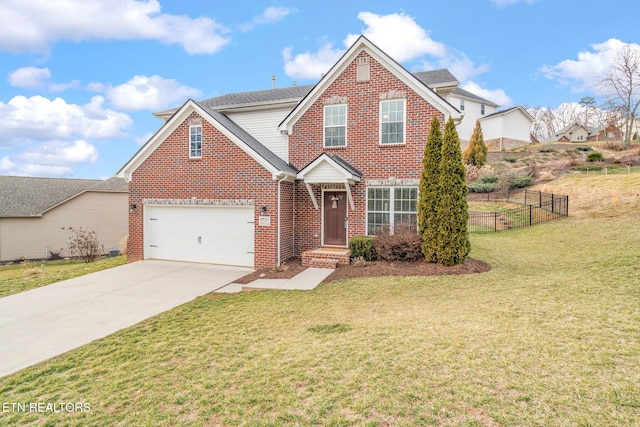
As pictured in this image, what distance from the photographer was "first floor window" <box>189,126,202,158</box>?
12.9 metres

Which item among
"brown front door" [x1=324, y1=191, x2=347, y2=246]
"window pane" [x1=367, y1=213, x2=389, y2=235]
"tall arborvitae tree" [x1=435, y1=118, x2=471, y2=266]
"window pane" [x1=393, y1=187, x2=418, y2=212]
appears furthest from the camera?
"brown front door" [x1=324, y1=191, x2=347, y2=246]

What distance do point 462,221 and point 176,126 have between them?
11024 mm

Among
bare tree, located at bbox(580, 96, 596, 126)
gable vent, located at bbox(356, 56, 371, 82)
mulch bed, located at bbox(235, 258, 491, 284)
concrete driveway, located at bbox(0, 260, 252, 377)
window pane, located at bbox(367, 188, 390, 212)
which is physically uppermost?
bare tree, located at bbox(580, 96, 596, 126)

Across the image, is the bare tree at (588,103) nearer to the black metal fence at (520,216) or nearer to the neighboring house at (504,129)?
the neighboring house at (504,129)

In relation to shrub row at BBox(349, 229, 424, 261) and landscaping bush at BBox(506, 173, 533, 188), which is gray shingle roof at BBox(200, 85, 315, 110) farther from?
landscaping bush at BBox(506, 173, 533, 188)

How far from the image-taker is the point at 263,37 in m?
16.0

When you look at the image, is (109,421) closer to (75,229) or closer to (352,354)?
(352,354)

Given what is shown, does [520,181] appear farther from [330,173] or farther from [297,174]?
[297,174]

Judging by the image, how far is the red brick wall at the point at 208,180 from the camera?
39.2ft

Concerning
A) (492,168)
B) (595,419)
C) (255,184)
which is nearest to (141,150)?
(255,184)

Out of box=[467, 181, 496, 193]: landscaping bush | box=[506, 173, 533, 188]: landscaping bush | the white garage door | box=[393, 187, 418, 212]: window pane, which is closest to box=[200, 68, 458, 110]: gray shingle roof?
box=[393, 187, 418, 212]: window pane

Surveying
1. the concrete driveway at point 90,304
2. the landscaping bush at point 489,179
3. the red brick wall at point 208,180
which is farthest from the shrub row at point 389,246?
the landscaping bush at point 489,179

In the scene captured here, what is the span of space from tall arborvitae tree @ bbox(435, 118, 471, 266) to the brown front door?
3634mm

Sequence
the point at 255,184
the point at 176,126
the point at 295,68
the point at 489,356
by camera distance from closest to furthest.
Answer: the point at 489,356 → the point at 255,184 → the point at 176,126 → the point at 295,68
